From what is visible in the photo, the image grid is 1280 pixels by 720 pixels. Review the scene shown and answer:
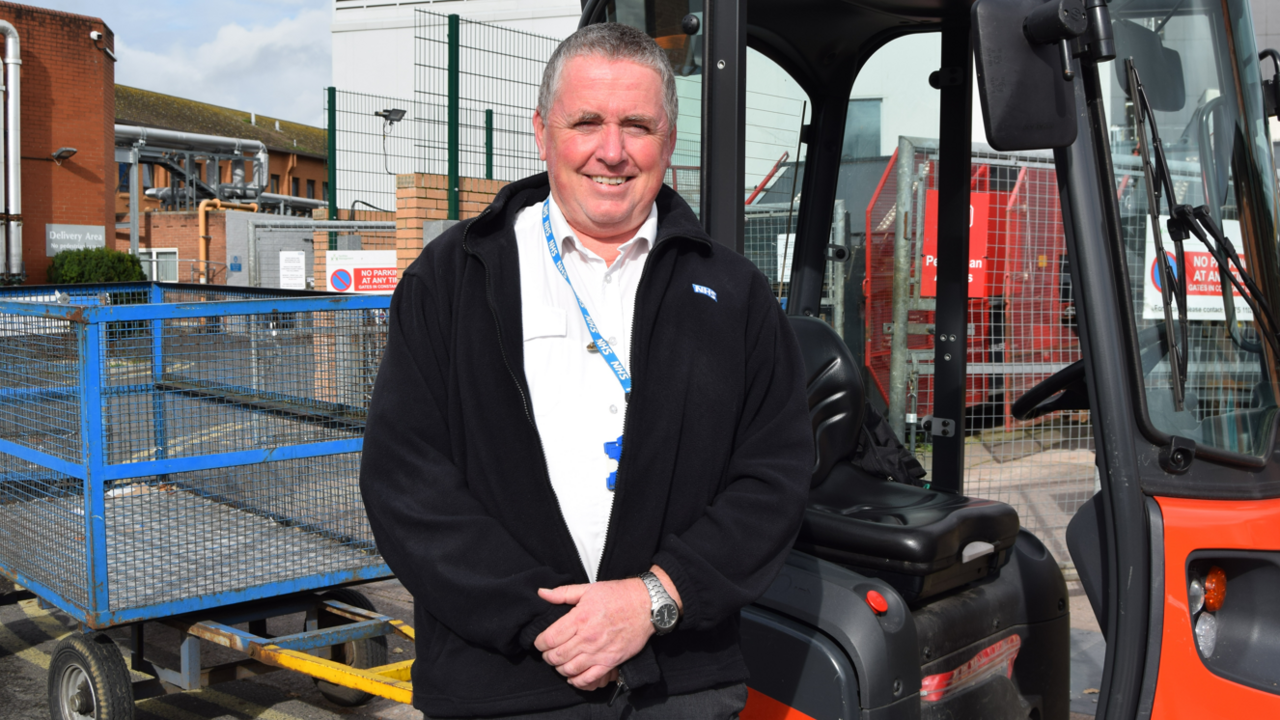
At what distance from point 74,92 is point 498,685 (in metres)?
31.9

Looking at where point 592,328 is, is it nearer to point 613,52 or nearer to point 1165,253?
point 613,52

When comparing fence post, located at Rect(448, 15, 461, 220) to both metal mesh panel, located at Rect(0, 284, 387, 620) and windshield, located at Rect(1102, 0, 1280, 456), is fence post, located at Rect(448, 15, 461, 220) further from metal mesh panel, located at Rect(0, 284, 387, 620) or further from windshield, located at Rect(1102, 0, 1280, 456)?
windshield, located at Rect(1102, 0, 1280, 456)

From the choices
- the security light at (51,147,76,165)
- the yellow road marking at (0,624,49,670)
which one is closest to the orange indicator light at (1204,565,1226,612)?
the yellow road marking at (0,624,49,670)

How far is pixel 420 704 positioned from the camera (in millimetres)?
1692

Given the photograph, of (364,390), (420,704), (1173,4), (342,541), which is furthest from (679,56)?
(342,541)

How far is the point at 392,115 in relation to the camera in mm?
8805

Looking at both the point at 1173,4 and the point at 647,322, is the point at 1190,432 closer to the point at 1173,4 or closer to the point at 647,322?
the point at 1173,4

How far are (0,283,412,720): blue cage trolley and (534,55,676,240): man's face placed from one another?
2.06 m

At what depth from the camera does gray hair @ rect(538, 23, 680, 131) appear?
1.73m

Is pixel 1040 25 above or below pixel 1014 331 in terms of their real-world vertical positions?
above

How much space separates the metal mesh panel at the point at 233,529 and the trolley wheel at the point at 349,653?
25 centimetres

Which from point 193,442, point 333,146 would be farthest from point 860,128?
point 333,146

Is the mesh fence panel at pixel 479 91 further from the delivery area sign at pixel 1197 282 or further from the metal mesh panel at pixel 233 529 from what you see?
the delivery area sign at pixel 1197 282

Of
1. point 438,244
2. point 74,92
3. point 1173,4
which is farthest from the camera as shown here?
point 74,92
